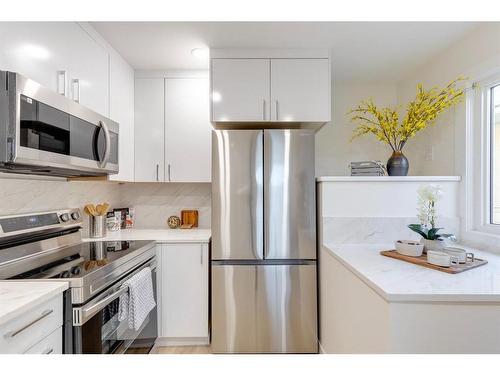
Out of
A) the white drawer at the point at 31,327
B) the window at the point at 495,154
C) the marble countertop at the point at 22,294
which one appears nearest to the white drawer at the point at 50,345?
the white drawer at the point at 31,327

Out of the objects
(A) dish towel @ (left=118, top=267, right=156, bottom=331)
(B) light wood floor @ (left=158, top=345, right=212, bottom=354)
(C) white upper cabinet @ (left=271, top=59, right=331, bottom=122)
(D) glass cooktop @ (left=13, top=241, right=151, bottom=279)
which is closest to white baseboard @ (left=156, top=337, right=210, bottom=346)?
(B) light wood floor @ (left=158, top=345, right=212, bottom=354)

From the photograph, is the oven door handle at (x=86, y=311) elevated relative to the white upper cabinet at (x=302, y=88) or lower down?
lower down

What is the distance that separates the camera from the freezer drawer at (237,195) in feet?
6.72

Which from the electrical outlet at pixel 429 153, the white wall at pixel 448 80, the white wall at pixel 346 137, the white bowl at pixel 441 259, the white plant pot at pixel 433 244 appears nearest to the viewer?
the white bowl at pixel 441 259

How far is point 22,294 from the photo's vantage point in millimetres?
1037

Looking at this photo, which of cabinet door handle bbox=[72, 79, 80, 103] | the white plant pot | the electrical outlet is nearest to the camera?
the white plant pot

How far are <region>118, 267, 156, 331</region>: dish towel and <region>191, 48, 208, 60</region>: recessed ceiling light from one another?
1608mm

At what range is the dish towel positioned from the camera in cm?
157

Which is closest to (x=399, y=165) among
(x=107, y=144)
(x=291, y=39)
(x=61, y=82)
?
(x=291, y=39)

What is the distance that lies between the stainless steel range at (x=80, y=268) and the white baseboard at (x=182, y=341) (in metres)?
0.17

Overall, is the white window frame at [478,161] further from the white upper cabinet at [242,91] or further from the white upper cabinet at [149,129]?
the white upper cabinet at [149,129]

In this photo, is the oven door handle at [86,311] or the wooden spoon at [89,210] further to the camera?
the wooden spoon at [89,210]

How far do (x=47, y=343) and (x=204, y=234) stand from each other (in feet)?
4.53

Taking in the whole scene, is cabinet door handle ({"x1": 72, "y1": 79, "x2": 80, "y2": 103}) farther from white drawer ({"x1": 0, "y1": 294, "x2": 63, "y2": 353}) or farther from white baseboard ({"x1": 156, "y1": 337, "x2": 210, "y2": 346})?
white baseboard ({"x1": 156, "y1": 337, "x2": 210, "y2": 346})
